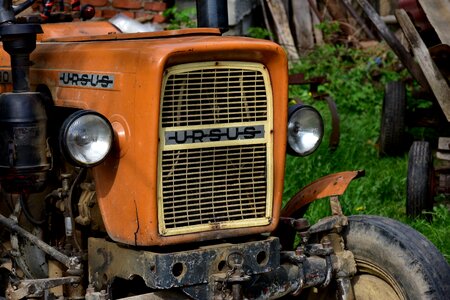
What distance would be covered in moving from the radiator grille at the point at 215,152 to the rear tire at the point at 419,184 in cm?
251

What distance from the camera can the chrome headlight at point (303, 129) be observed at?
4504 mm

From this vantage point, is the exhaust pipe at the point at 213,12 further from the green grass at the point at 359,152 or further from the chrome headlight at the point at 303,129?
the green grass at the point at 359,152

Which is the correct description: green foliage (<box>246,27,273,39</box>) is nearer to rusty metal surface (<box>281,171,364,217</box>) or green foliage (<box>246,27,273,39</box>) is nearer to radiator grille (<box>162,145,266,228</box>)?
rusty metal surface (<box>281,171,364,217</box>)

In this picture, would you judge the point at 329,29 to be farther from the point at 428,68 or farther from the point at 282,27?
the point at 428,68

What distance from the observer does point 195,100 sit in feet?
13.3

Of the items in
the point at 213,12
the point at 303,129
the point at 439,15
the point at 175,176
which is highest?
the point at 439,15

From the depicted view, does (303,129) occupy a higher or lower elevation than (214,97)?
lower

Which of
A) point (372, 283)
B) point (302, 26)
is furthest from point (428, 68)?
point (302, 26)

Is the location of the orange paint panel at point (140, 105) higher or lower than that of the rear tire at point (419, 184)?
higher

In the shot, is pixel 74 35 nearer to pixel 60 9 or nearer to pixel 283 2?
pixel 60 9

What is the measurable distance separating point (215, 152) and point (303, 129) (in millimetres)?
578

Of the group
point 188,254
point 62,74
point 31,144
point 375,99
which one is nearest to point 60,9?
point 62,74

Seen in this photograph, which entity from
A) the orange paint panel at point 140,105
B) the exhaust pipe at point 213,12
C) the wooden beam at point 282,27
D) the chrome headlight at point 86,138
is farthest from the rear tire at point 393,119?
the chrome headlight at point 86,138

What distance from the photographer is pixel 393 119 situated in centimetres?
796
